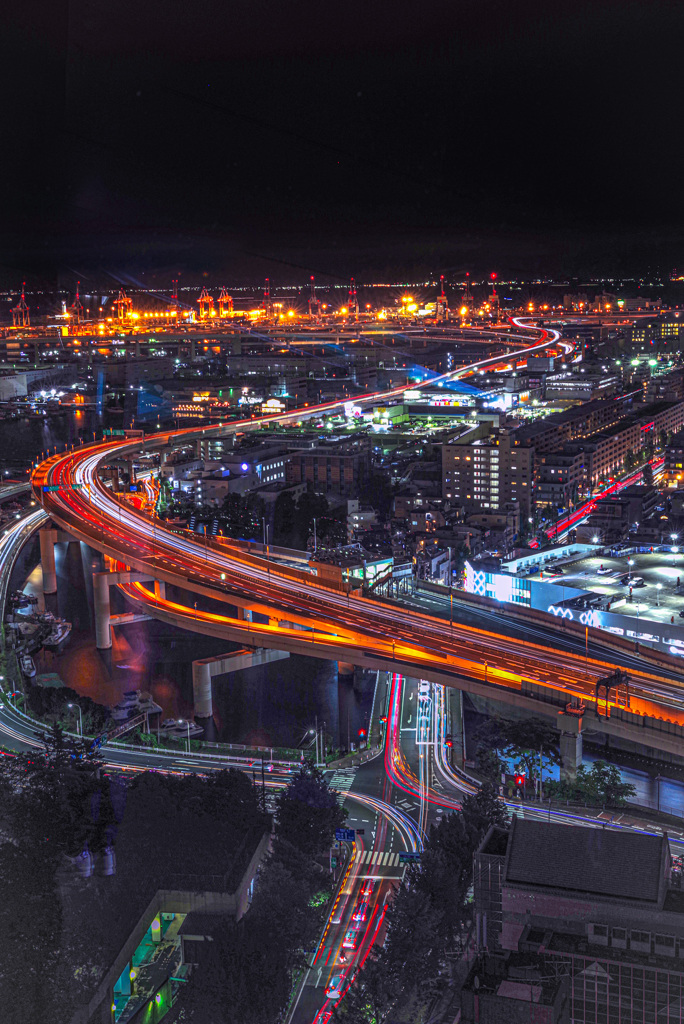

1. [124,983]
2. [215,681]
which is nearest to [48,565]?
[215,681]

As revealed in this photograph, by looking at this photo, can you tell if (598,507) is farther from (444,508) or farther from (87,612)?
(87,612)

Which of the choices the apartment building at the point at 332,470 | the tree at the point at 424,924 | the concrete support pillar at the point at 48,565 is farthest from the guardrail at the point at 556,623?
the apartment building at the point at 332,470

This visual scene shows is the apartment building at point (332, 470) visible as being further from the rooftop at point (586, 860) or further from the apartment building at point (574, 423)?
the rooftop at point (586, 860)

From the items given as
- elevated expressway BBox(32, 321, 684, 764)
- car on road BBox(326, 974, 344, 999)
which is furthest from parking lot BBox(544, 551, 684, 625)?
car on road BBox(326, 974, 344, 999)

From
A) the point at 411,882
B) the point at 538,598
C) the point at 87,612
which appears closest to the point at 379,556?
the point at 538,598

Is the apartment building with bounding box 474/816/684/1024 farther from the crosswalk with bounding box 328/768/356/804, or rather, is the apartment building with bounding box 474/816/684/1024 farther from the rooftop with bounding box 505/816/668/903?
the crosswalk with bounding box 328/768/356/804

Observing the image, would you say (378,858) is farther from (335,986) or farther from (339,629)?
(339,629)

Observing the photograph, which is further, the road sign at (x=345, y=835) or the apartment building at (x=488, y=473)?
the apartment building at (x=488, y=473)
